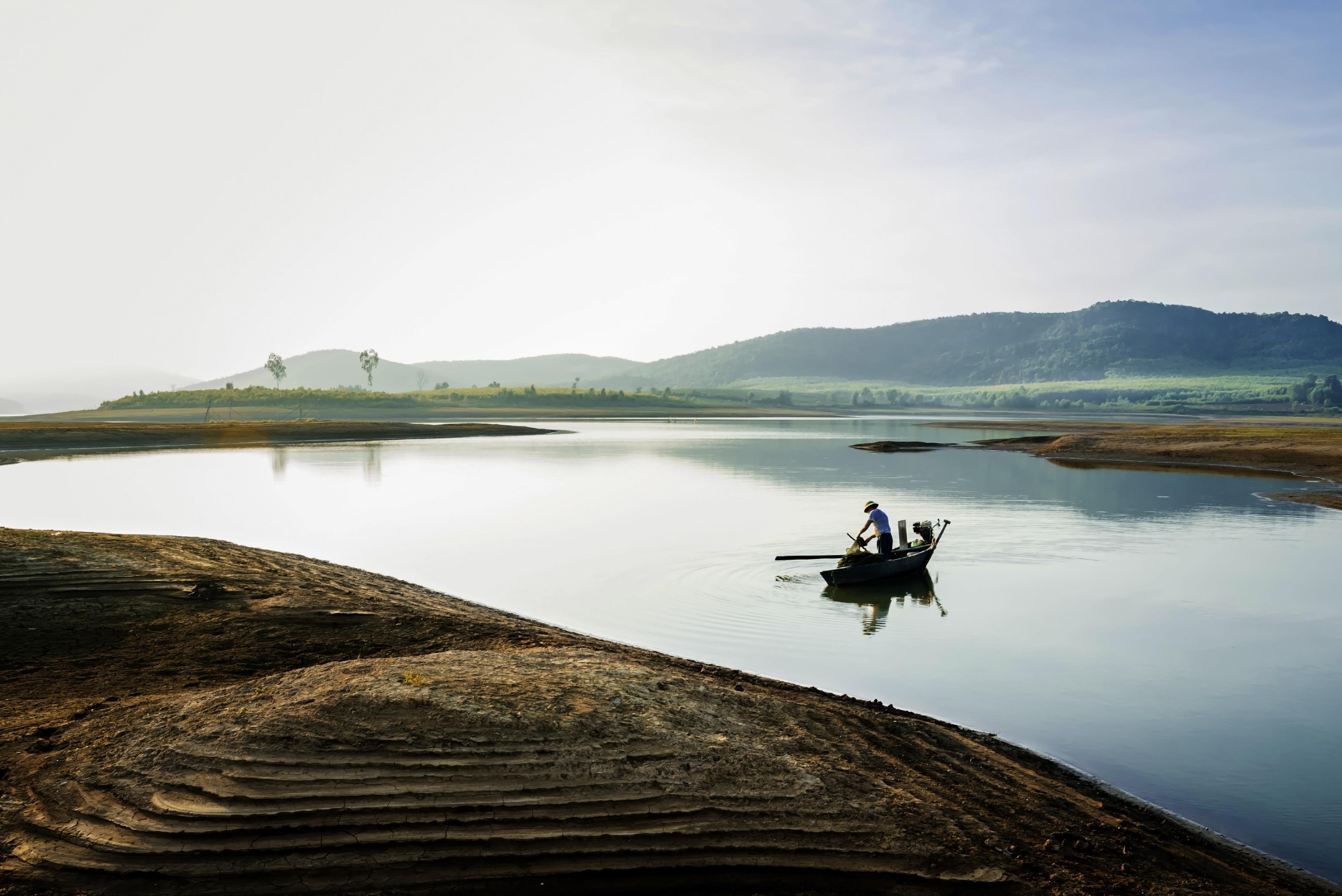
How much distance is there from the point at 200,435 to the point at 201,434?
518 millimetres

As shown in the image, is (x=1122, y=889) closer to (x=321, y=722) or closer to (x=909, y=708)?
(x=909, y=708)

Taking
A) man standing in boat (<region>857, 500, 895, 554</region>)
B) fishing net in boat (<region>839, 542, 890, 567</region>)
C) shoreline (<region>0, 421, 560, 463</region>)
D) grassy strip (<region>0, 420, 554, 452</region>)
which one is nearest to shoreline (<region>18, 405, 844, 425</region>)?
grassy strip (<region>0, 420, 554, 452</region>)

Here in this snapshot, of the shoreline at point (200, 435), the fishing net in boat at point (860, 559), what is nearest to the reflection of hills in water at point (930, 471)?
the shoreline at point (200, 435)

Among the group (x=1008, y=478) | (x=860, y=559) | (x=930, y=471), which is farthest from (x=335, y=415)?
(x=860, y=559)

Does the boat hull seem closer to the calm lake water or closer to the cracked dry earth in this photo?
the calm lake water

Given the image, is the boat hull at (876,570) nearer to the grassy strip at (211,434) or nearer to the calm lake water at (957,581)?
the calm lake water at (957,581)

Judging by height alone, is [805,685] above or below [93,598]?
below

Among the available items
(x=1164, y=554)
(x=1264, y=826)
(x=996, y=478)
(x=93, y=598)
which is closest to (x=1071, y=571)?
(x=1164, y=554)

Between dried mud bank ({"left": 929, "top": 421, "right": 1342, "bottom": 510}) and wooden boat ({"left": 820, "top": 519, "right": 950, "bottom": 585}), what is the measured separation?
28.9 m

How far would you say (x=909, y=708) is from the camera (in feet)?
43.8

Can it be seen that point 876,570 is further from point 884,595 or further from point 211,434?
point 211,434

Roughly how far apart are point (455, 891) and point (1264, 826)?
344 inches

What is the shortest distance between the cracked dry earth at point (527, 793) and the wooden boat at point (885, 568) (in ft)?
31.5

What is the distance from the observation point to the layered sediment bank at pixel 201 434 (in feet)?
242
